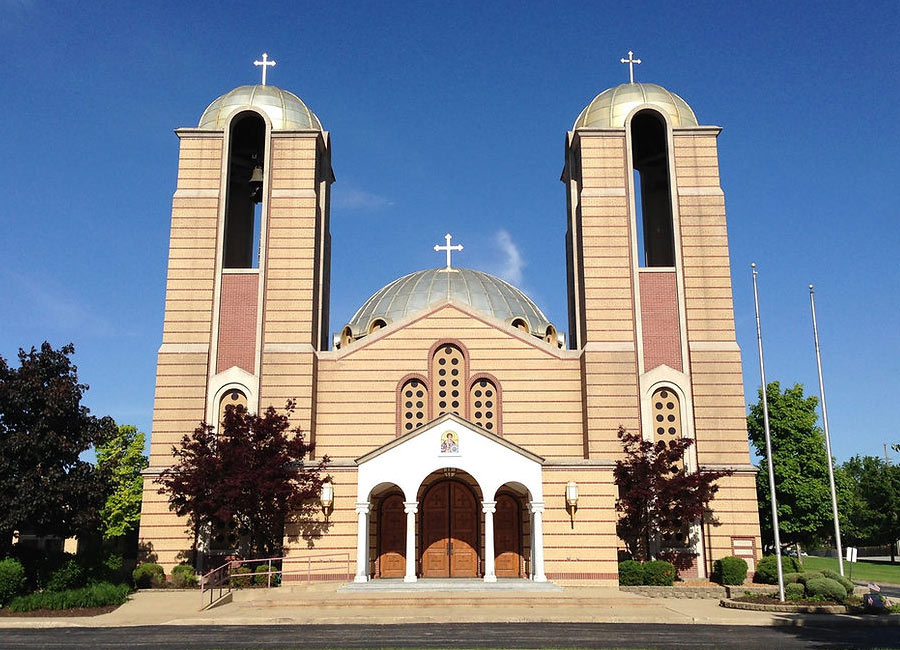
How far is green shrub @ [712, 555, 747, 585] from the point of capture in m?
29.4

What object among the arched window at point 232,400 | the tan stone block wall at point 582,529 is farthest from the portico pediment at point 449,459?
the arched window at point 232,400

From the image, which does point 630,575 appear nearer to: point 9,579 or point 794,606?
point 794,606

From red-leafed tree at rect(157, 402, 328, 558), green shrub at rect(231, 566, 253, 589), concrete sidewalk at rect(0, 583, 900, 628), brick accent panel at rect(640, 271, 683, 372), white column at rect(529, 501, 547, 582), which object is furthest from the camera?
brick accent panel at rect(640, 271, 683, 372)

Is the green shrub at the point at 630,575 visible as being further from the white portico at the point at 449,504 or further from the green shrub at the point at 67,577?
the green shrub at the point at 67,577

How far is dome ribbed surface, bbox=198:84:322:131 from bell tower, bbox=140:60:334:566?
0.19ft

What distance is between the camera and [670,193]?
34.9m

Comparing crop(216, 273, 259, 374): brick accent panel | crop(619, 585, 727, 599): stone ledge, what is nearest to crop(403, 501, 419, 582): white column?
crop(619, 585, 727, 599): stone ledge

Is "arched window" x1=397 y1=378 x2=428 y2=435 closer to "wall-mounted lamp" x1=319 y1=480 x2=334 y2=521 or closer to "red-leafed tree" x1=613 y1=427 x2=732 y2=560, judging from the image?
"wall-mounted lamp" x1=319 y1=480 x2=334 y2=521

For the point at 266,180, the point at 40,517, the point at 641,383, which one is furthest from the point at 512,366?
the point at 40,517

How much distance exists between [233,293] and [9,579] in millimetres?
13120

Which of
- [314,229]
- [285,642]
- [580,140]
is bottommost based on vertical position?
[285,642]

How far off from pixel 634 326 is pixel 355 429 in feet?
36.0

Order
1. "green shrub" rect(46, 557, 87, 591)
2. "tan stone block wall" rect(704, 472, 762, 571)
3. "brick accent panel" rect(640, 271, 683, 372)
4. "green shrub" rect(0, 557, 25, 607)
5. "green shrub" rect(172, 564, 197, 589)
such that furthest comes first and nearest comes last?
"brick accent panel" rect(640, 271, 683, 372) → "tan stone block wall" rect(704, 472, 762, 571) → "green shrub" rect(172, 564, 197, 589) → "green shrub" rect(46, 557, 87, 591) → "green shrub" rect(0, 557, 25, 607)

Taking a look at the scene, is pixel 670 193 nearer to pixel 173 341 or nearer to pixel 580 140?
pixel 580 140
